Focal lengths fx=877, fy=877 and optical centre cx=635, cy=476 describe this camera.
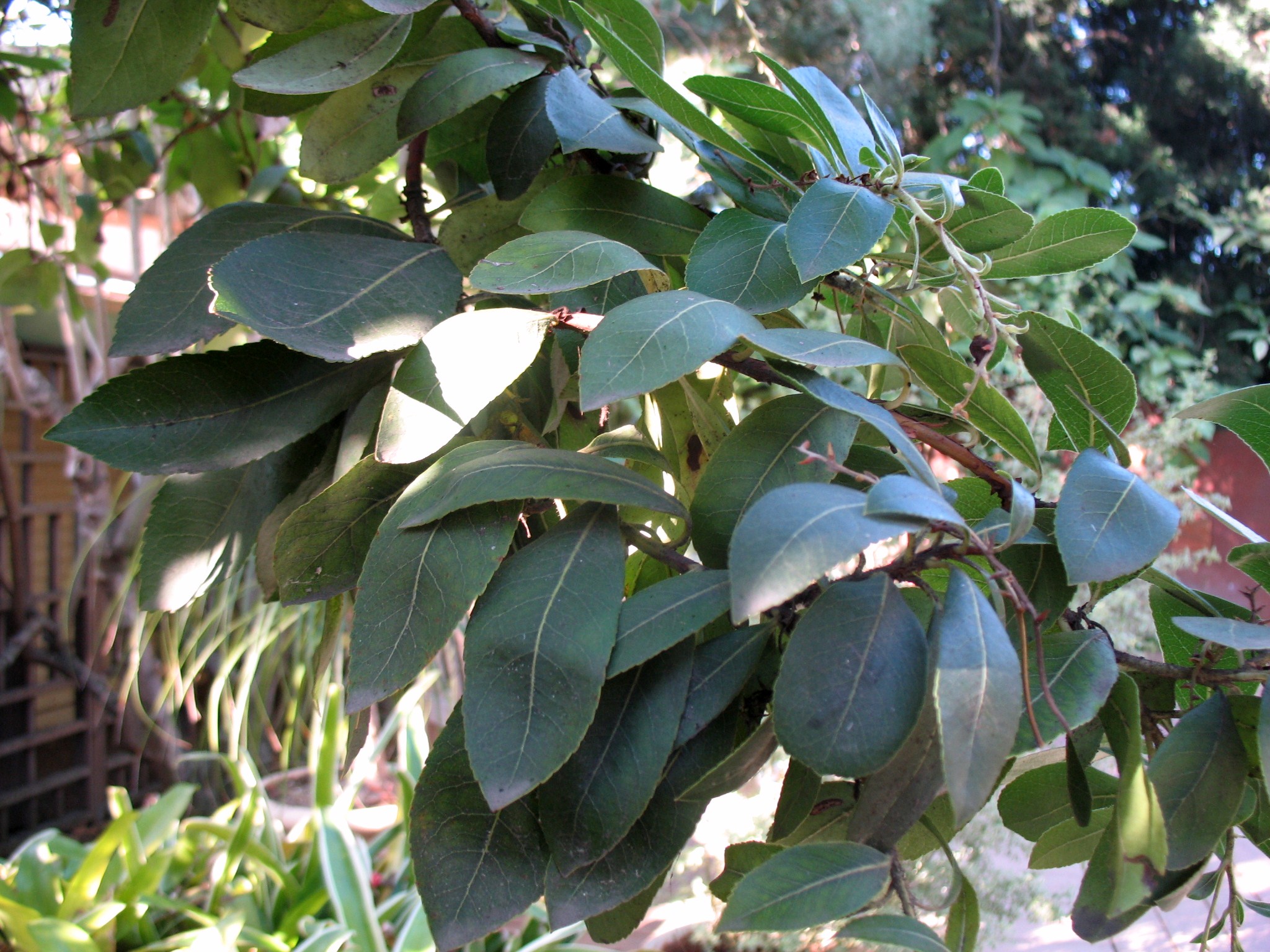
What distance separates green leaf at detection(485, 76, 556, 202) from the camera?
1.37 feet

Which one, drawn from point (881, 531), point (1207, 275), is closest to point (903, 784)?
point (881, 531)

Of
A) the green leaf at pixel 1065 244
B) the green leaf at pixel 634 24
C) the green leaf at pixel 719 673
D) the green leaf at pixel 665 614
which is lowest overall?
the green leaf at pixel 719 673

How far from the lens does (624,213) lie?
40cm

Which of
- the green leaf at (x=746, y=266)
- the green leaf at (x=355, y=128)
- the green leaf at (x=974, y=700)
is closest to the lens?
the green leaf at (x=974, y=700)

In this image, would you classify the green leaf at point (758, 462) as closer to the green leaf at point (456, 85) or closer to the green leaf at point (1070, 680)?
the green leaf at point (1070, 680)

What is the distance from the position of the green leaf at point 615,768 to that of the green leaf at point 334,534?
0.37 ft

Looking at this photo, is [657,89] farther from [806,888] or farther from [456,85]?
[806,888]

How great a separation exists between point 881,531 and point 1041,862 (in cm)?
23

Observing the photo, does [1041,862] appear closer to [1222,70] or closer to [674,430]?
[674,430]

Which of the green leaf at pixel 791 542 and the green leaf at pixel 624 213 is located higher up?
the green leaf at pixel 624 213

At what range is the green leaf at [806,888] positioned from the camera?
0.80 feet

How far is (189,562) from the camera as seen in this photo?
408 millimetres

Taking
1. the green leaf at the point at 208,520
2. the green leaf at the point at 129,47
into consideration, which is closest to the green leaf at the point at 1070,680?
the green leaf at the point at 208,520

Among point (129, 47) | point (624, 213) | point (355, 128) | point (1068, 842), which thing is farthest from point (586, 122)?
point (1068, 842)
